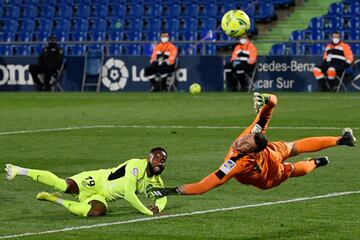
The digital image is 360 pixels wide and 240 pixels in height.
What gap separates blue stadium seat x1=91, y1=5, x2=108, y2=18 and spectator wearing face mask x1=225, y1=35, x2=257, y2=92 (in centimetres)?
893

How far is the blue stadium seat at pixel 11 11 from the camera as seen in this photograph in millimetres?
47031

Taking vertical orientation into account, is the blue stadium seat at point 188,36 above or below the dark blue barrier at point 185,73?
above

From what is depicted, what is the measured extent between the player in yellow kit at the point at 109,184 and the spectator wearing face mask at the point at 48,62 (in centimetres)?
2590

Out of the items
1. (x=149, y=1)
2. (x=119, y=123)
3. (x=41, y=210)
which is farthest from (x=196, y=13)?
(x=41, y=210)

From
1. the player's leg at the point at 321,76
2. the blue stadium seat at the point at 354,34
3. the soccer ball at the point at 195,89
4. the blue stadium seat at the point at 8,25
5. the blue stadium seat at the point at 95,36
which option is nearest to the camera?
the player's leg at the point at 321,76

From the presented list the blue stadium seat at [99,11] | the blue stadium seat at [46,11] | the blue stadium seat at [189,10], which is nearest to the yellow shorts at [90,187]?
the blue stadium seat at [189,10]

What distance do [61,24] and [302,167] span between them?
33.3 meters

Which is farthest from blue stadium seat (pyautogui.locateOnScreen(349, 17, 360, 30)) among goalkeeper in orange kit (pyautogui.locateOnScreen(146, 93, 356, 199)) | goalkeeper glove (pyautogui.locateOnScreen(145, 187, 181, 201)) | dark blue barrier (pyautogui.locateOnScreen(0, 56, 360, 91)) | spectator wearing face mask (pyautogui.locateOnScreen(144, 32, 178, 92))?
goalkeeper glove (pyautogui.locateOnScreen(145, 187, 181, 201))

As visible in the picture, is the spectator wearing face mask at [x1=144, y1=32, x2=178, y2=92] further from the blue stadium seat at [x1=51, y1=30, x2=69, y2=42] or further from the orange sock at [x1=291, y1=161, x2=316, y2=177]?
the orange sock at [x1=291, y1=161, x2=316, y2=177]

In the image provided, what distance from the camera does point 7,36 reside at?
46594mm

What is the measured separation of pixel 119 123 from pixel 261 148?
14188mm

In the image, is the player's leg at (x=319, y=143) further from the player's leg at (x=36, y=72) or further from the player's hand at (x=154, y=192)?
the player's leg at (x=36, y=72)

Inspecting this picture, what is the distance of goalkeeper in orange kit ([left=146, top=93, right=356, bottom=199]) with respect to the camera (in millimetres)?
12539

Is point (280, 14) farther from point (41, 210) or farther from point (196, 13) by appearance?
point (41, 210)
